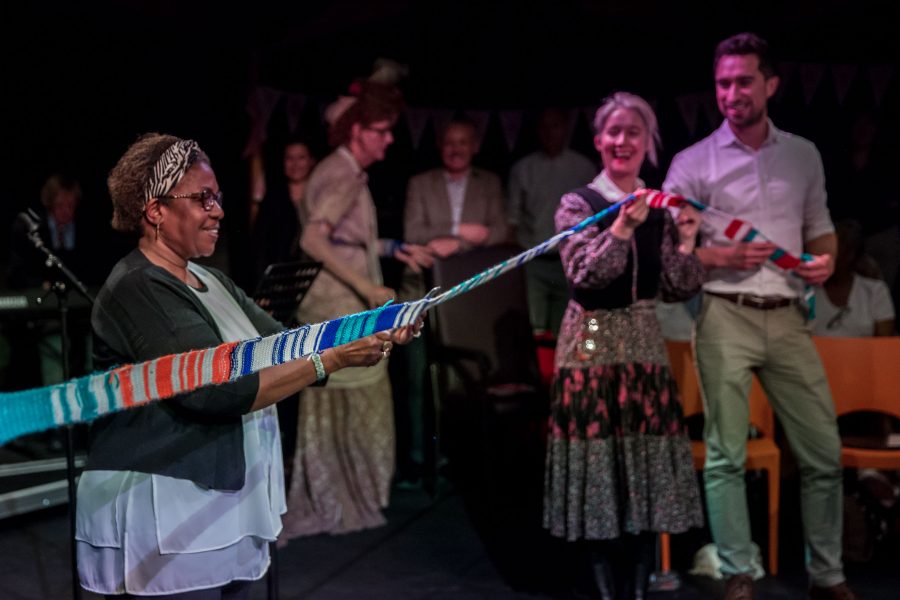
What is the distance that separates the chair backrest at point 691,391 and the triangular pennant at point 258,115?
2960 millimetres

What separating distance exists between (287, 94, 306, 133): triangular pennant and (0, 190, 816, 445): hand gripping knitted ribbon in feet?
13.9

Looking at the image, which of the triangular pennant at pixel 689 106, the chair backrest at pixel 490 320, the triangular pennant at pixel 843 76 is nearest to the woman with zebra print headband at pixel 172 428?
the chair backrest at pixel 490 320

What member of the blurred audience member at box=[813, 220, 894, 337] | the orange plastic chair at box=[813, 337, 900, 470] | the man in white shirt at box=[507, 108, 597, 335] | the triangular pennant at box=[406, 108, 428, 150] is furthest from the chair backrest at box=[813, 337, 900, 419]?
the triangular pennant at box=[406, 108, 428, 150]

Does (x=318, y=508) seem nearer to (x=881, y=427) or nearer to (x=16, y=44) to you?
(x=881, y=427)

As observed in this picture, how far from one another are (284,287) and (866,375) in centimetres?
238

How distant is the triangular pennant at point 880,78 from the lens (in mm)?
5645

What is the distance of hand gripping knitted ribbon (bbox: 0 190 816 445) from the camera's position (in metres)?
1.50

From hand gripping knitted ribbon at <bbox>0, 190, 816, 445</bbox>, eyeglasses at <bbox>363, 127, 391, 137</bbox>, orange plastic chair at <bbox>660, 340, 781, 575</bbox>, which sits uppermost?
eyeglasses at <bbox>363, 127, 391, 137</bbox>

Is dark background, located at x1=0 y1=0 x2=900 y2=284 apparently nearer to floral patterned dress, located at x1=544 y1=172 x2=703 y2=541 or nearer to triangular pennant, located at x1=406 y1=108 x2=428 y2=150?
triangular pennant, located at x1=406 y1=108 x2=428 y2=150

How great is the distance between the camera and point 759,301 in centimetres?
338

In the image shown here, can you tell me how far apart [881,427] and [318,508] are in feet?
7.86

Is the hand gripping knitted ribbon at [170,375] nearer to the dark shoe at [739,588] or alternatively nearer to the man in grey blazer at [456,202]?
the dark shoe at [739,588]

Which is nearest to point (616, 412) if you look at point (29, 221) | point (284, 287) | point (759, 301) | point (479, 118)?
point (759, 301)

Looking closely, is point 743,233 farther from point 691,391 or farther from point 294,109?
point 294,109
